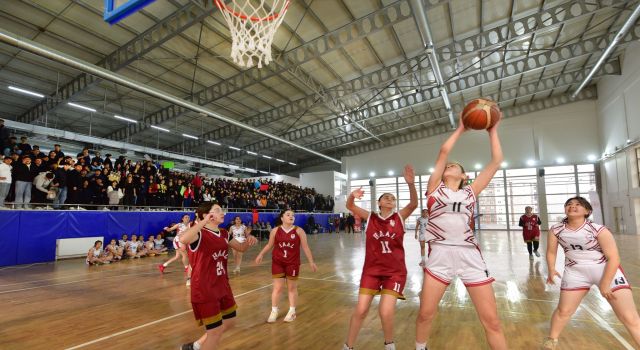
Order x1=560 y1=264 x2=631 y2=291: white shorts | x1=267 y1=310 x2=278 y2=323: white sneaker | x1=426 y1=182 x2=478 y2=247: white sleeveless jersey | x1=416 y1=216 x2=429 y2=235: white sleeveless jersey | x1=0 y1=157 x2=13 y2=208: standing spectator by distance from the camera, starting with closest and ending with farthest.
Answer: x1=426 y1=182 x2=478 y2=247: white sleeveless jersey
x1=560 y1=264 x2=631 y2=291: white shorts
x1=267 y1=310 x2=278 y2=323: white sneaker
x1=0 y1=157 x2=13 y2=208: standing spectator
x1=416 y1=216 x2=429 y2=235: white sleeveless jersey

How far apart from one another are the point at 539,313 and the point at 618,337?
109 centimetres

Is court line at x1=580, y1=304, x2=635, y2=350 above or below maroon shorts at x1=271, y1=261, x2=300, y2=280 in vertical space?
below

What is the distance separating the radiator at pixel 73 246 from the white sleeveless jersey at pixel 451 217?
553 inches

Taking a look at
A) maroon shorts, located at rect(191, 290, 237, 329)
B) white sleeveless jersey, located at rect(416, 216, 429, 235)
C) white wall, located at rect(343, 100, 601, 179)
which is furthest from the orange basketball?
white wall, located at rect(343, 100, 601, 179)

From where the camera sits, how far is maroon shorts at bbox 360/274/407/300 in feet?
11.4

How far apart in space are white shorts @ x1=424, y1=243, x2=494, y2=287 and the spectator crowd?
13.0 metres

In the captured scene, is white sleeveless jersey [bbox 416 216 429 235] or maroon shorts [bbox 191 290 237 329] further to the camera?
white sleeveless jersey [bbox 416 216 429 235]

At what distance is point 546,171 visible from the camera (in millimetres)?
26656

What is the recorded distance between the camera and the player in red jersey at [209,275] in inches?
124

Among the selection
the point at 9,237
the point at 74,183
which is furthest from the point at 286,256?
the point at 74,183

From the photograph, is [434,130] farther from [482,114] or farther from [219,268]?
[219,268]

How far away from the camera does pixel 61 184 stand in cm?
1218

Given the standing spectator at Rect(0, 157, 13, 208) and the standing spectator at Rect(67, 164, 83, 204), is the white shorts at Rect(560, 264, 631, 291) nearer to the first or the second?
the standing spectator at Rect(0, 157, 13, 208)

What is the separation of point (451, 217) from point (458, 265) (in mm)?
414
